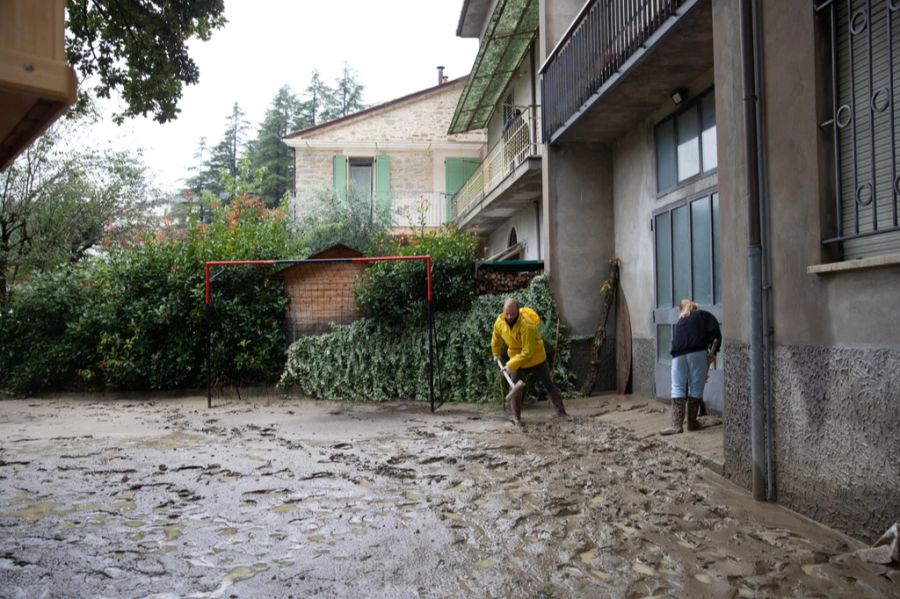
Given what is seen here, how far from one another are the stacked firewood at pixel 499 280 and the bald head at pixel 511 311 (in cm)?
274

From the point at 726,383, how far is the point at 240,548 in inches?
150

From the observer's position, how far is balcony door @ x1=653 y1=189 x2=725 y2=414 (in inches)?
A: 333

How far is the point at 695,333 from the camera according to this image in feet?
25.2

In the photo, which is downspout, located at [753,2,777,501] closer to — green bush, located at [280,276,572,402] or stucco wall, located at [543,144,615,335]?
green bush, located at [280,276,572,402]

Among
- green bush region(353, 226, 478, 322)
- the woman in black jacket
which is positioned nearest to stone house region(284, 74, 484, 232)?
green bush region(353, 226, 478, 322)

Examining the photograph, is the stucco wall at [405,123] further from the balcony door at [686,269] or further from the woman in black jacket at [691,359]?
the woman in black jacket at [691,359]

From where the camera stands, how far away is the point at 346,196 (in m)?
22.6

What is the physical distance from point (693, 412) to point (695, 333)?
870 mm

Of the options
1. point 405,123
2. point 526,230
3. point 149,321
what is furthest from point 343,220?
point 149,321

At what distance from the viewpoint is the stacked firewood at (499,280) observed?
12039 mm

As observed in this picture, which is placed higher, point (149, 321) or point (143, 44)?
point (143, 44)

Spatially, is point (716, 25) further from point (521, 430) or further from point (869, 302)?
point (521, 430)

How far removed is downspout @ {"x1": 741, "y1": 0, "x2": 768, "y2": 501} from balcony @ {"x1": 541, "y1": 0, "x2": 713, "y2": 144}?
1867mm

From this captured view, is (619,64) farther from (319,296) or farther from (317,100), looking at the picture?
(317,100)
